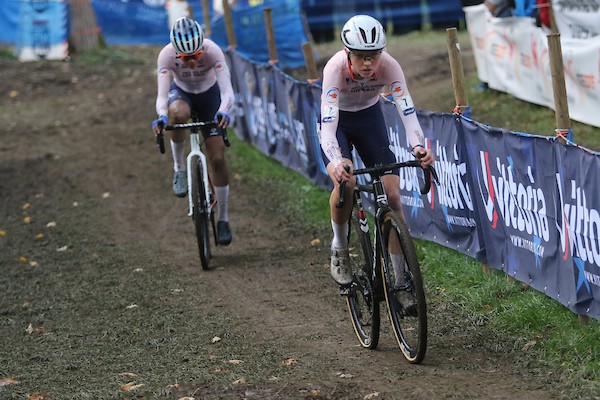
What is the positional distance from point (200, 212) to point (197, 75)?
1467 mm

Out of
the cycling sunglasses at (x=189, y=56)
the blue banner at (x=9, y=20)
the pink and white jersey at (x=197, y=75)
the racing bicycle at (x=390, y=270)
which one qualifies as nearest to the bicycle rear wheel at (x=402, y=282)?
the racing bicycle at (x=390, y=270)

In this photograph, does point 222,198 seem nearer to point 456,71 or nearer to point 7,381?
point 456,71

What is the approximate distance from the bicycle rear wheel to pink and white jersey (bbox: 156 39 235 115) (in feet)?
12.5

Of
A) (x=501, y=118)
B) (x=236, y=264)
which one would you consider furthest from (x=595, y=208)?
(x=501, y=118)

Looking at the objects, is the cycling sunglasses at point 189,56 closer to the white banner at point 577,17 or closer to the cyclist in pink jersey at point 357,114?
the cyclist in pink jersey at point 357,114

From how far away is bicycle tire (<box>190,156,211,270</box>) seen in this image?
9750 mm

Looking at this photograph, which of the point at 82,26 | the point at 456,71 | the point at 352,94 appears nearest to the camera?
the point at 352,94

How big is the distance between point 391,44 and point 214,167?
14.8 meters

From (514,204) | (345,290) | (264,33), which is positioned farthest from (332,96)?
(264,33)

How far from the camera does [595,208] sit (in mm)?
6238

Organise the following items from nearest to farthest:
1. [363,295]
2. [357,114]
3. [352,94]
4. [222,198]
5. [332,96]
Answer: [332,96], [363,295], [352,94], [357,114], [222,198]

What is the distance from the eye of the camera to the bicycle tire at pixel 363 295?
6.77 meters

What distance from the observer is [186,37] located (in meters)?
9.53

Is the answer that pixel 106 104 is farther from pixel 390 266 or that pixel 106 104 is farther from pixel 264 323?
pixel 390 266
